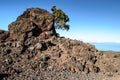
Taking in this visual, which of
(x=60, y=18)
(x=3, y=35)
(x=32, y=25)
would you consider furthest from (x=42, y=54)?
(x=60, y=18)

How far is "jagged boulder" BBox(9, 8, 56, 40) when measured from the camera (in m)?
46.9

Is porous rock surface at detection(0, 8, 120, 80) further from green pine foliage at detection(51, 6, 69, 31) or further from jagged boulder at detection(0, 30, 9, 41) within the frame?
green pine foliage at detection(51, 6, 69, 31)

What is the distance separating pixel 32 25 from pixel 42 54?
23.1ft

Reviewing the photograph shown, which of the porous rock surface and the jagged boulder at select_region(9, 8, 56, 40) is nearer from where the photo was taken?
the porous rock surface

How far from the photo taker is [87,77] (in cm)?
3900

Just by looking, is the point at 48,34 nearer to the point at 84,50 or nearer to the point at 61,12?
the point at 84,50

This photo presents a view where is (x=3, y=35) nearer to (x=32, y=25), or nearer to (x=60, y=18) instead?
(x=32, y=25)

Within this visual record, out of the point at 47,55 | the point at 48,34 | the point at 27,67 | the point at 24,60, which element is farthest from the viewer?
the point at 48,34

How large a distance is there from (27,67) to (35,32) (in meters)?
13.0

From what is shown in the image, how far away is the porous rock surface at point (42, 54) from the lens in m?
36.8

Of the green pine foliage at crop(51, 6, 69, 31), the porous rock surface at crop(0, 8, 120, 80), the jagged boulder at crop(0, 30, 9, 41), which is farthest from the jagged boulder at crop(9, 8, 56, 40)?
the green pine foliage at crop(51, 6, 69, 31)

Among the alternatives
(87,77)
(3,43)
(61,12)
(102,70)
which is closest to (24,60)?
(3,43)

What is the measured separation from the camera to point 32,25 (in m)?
47.9

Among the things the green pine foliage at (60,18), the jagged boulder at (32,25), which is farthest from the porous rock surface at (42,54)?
the green pine foliage at (60,18)
